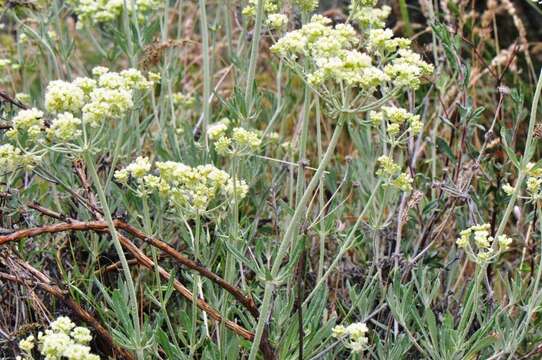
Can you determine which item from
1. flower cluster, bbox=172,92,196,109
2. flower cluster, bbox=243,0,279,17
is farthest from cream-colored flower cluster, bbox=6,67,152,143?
flower cluster, bbox=172,92,196,109

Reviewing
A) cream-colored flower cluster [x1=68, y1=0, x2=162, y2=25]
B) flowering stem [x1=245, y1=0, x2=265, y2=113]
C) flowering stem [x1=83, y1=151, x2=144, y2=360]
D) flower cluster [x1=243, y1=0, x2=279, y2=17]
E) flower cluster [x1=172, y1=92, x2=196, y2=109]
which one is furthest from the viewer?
flower cluster [x1=172, y1=92, x2=196, y2=109]

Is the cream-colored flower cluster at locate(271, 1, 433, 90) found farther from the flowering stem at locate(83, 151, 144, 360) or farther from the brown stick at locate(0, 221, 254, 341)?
the brown stick at locate(0, 221, 254, 341)

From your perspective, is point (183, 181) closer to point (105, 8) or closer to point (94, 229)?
point (94, 229)

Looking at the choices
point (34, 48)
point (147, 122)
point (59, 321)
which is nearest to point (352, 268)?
point (147, 122)

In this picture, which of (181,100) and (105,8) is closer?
(105,8)

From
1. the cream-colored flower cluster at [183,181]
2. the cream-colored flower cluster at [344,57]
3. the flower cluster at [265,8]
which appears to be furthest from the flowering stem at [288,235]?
the flower cluster at [265,8]

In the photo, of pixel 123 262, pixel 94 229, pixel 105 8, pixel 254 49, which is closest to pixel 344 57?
pixel 254 49

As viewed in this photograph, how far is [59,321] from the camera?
1818 millimetres

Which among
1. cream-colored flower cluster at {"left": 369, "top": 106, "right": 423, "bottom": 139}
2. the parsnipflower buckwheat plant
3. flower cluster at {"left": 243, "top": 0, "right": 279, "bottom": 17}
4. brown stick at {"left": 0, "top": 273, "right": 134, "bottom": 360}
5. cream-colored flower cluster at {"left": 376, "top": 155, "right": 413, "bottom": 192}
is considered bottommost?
brown stick at {"left": 0, "top": 273, "right": 134, "bottom": 360}

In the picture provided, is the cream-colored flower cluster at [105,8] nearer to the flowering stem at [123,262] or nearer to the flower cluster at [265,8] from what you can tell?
the flower cluster at [265,8]

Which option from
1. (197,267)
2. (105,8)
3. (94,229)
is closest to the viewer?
(197,267)

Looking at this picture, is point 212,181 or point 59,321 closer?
point 59,321

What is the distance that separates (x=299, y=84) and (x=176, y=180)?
3137 mm

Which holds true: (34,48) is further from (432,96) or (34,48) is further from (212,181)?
(212,181)
